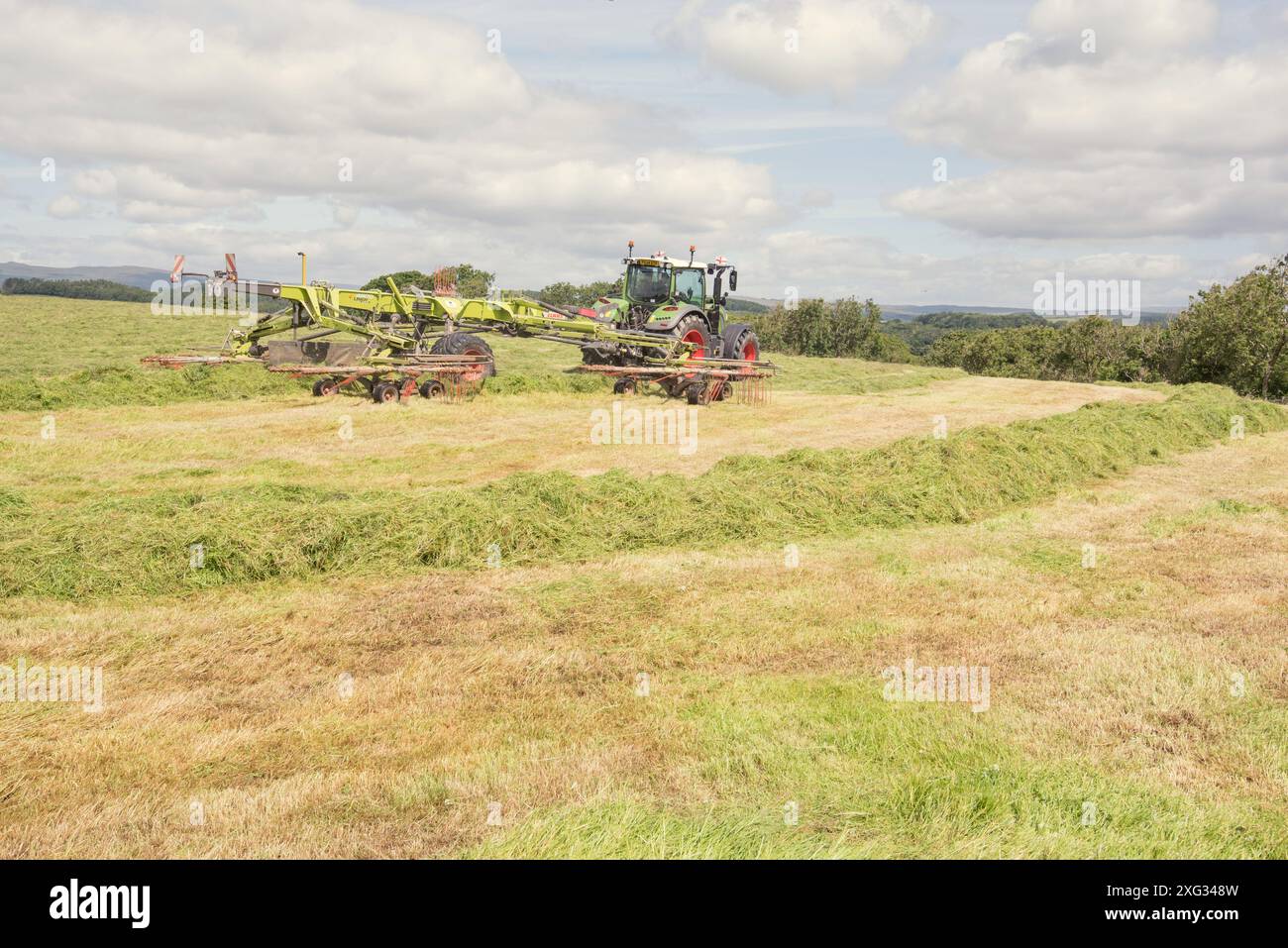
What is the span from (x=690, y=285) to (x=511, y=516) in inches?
517

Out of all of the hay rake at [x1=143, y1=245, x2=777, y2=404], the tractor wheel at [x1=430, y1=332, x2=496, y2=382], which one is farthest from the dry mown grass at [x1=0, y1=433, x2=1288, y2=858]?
the tractor wheel at [x1=430, y1=332, x2=496, y2=382]

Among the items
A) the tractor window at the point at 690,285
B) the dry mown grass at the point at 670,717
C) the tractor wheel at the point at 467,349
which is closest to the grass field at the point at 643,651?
the dry mown grass at the point at 670,717

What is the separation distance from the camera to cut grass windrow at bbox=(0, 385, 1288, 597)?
674 cm

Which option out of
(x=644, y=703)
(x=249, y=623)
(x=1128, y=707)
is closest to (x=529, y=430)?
(x=249, y=623)

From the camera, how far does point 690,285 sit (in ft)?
65.5

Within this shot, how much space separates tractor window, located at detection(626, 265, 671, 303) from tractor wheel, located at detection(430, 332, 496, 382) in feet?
13.0

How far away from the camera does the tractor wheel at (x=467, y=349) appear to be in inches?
689

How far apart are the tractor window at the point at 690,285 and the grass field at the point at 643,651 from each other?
8.53 metres

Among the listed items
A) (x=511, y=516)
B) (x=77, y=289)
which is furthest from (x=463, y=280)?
(x=511, y=516)

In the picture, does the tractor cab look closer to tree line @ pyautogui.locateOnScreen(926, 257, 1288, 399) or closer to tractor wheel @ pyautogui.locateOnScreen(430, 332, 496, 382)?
tractor wheel @ pyautogui.locateOnScreen(430, 332, 496, 382)

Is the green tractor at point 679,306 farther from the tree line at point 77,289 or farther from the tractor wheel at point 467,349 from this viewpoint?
the tree line at point 77,289

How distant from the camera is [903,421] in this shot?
17297mm

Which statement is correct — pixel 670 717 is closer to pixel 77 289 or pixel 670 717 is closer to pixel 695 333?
pixel 695 333
